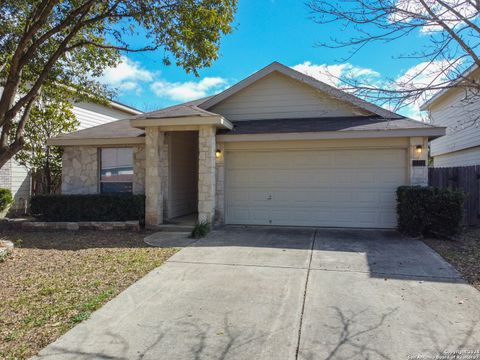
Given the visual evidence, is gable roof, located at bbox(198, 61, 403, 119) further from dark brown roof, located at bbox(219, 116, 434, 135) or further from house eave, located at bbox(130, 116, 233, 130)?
house eave, located at bbox(130, 116, 233, 130)

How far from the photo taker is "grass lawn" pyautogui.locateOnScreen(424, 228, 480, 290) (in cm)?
521

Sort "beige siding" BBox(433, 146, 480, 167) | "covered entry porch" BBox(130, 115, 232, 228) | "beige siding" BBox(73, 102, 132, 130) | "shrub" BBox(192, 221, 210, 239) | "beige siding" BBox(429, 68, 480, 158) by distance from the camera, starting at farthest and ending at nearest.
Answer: "beige siding" BBox(73, 102, 132, 130) < "beige siding" BBox(433, 146, 480, 167) < "beige siding" BBox(429, 68, 480, 158) < "covered entry porch" BBox(130, 115, 232, 228) < "shrub" BBox(192, 221, 210, 239)

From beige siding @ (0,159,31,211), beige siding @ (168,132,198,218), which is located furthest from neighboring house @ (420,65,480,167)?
beige siding @ (0,159,31,211)

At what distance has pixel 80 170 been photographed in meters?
10.4

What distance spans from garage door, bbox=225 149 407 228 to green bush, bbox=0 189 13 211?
24.0 ft

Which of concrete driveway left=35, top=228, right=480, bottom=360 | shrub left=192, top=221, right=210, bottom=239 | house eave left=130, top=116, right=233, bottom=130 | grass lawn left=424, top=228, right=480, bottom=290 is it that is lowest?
concrete driveway left=35, top=228, right=480, bottom=360

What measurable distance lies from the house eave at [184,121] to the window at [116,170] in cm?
157

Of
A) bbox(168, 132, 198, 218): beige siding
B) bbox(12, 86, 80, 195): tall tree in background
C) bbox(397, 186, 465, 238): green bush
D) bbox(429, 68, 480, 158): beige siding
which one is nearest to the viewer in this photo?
bbox(397, 186, 465, 238): green bush

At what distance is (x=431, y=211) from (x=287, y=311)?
5319mm

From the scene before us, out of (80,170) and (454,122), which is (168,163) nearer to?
(80,170)

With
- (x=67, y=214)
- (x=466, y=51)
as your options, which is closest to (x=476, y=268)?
(x=466, y=51)

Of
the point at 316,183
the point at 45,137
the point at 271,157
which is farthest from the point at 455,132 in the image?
the point at 45,137

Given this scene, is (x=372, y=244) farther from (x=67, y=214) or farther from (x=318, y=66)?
(x=67, y=214)

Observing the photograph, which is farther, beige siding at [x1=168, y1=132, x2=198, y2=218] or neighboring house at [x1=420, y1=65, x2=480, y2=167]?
neighboring house at [x1=420, y1=65, x2=480, y2=167]
